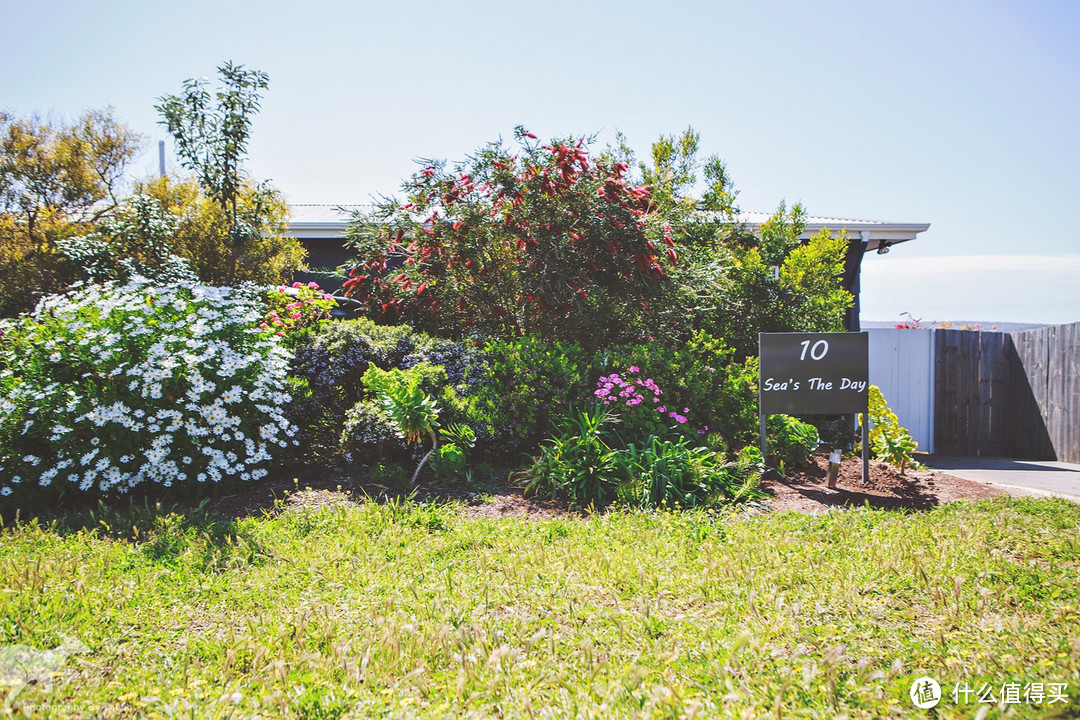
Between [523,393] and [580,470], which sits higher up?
[523,393]

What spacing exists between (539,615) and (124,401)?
3983 mm

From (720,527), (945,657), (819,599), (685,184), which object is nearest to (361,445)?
(720,527)

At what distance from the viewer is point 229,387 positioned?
5488mm

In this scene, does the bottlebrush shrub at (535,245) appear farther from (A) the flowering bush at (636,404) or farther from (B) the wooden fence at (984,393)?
(B) the wooden fence at (984,393)

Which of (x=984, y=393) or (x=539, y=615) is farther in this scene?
(x=984, y=393)

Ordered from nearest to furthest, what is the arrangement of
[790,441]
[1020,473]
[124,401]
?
1. [124,401]
2. [790,441]
3. [1020,473]

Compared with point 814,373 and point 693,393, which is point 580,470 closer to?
point 693,393

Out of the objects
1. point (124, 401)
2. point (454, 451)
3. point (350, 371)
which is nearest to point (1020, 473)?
point (454, 451)

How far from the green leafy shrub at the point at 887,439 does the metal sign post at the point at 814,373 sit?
0.90ft

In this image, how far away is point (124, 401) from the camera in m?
5.22

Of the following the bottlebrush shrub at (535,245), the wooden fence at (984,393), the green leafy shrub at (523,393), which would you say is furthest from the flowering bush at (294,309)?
the wooden fence at (984,393)

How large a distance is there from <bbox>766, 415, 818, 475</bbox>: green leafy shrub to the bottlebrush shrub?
6.29ft

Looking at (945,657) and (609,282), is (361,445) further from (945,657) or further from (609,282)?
(945,657)

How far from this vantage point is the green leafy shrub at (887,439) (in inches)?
253
